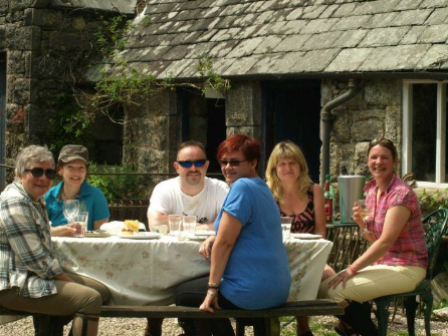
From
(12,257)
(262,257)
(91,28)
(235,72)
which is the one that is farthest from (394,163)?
(91,28)

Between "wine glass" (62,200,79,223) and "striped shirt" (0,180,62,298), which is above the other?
"wine glass" (62,200,79,223)

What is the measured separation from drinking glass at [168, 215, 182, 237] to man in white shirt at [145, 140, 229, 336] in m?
0.68

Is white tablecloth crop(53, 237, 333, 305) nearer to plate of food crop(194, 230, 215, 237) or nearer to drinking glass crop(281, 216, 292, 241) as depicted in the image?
Answer: drinking glass crop(281, 216, 292, 241)

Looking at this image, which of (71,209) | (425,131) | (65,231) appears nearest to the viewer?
(65,231)

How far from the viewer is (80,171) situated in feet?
21.9

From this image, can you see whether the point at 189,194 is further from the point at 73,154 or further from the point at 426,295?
the point at 426,295

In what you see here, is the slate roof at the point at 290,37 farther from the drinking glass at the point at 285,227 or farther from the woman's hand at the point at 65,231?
the woman's hand at the point at 65,231

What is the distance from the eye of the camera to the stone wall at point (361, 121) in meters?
9.21

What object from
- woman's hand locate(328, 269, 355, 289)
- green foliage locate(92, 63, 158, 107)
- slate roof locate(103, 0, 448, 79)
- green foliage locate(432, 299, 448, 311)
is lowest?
green foliage locate(432, 299, 448, 311)

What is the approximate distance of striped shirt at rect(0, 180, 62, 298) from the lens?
5.37 metres

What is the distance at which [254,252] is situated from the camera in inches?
210

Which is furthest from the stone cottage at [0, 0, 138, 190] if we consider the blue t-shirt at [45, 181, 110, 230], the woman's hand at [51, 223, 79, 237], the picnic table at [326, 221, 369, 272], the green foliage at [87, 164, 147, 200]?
the woman's hand at [51, 223, 79, 237]

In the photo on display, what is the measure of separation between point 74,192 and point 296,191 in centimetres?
148

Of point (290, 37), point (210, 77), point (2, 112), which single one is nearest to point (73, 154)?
point (210, 77)
